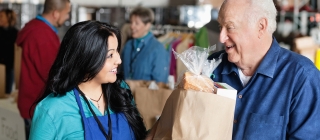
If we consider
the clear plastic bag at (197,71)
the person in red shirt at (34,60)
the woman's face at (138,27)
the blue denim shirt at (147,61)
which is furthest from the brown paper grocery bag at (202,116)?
the woman's face at (138,27)

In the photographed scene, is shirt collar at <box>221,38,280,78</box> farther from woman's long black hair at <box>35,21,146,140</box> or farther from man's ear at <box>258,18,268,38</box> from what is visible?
woman's long black hair at <box>35,21,146,140</box>

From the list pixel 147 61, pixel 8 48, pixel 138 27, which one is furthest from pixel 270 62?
pixel 8 48

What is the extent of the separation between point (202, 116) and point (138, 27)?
3106 mm

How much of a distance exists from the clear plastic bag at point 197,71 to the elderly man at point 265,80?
12 cm

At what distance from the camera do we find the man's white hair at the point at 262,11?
206 centimetres

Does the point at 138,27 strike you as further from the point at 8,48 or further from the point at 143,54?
the point at 8,48

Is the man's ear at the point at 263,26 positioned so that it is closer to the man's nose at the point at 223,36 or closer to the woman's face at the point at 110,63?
the man's nose at the point at 223,36

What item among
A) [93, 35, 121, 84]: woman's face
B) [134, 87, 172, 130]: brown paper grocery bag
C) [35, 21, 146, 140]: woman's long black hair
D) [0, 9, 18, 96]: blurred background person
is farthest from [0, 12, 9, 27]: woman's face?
[93, 35, 121, 84]: woman's face

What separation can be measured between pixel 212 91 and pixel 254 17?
1.26ft

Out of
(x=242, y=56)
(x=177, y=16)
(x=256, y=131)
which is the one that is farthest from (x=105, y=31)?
(x=177, y=16)

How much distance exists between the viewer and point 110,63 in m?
2.08

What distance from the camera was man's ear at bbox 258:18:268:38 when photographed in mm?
2073

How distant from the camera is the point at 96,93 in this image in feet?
7.26

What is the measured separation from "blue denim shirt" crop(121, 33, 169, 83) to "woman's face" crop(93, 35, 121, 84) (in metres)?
2.60
